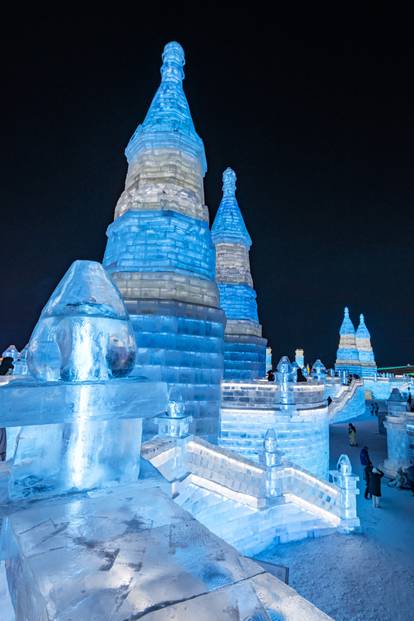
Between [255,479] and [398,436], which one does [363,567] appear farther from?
[398,436]

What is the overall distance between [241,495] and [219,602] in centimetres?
699

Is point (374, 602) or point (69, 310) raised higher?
point (69, 310)

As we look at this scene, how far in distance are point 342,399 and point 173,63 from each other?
2605 cm

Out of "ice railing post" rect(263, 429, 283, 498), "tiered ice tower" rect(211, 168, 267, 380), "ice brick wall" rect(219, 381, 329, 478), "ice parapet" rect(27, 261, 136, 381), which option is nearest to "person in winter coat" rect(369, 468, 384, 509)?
"ice brick wall" rect(219, 381, 329, 478)

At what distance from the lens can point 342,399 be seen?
92.3 feet

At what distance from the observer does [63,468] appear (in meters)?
2.67

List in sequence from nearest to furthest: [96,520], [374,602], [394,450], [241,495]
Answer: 1. [96,520]
2. [374,602]
3. [241,495]
4. [394,450]

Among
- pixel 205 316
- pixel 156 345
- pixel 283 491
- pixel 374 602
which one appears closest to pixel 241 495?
pixel 283 491

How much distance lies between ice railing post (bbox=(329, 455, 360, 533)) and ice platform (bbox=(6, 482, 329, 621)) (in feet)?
27.2

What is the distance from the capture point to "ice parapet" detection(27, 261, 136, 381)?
2.86 metres

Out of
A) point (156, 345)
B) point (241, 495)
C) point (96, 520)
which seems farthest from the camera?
point (156, 345)

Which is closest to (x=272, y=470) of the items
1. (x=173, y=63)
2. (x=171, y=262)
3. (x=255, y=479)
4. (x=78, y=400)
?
(x=255, y=479)

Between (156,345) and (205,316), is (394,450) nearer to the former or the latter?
(205,316)

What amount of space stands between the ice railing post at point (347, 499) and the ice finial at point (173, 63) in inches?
675
